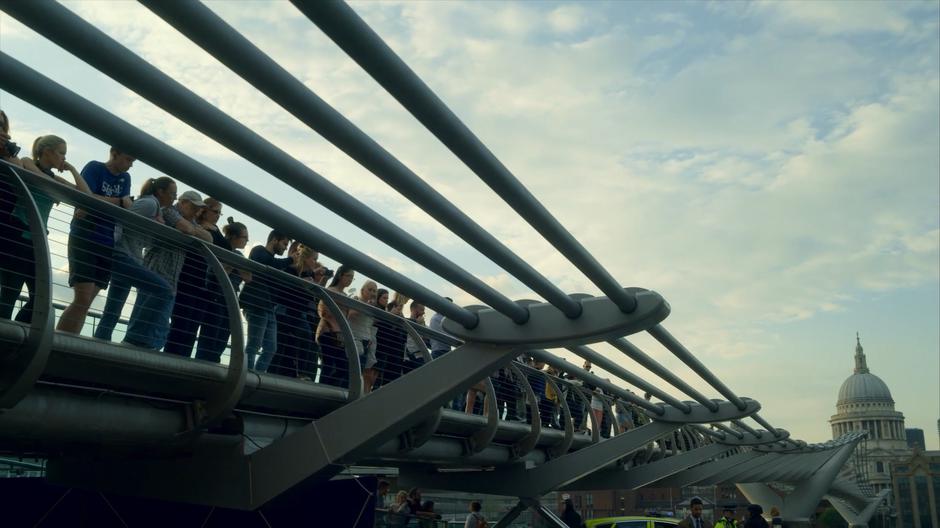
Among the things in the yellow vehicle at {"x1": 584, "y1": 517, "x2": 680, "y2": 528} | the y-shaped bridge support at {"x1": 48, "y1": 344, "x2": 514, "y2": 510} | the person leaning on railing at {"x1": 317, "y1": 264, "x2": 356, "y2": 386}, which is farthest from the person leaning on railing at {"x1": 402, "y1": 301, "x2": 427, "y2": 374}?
the yellow vehicle at {"x1": 584, "y1": 517, "x2": 680, "y2": 528}

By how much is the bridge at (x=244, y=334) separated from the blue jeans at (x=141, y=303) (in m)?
0.14

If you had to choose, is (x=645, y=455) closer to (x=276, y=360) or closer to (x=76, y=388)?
(x=276, y=360)

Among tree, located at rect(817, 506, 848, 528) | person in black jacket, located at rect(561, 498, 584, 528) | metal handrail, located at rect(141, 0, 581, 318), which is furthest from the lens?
tree, located at rect(817, 506, 848, 528)

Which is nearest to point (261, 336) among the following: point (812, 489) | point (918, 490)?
point (812, 489)

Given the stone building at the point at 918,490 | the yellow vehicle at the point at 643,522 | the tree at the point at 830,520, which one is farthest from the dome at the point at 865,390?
the yellow vehicle at the point at 643,522

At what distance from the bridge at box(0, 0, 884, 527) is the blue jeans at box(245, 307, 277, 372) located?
10cm

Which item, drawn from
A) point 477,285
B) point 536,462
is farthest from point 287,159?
point 536,462

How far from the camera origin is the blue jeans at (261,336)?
20.6ft

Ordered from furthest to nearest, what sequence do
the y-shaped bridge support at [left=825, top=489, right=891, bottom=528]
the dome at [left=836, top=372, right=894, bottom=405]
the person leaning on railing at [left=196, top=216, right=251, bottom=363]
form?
1. the dome at [left=836, top=372, right=894, bottom=405]
2. the y-shaped bridge support at [left=825, top=489, right=891, bottom=528]
3. the person leaning on railing at [left=196, top=216, right=251, bottom=363]

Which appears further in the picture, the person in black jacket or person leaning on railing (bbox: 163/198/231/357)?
the person in black jacket

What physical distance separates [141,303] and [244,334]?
622 millimetres

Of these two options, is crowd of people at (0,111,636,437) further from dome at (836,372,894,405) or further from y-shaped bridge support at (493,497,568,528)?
dome at (836,372,894,405)

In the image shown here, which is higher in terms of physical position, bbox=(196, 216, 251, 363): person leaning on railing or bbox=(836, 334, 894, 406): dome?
bbox=(836, 334, 894, 406): dome

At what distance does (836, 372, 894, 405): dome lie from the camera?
460ft
